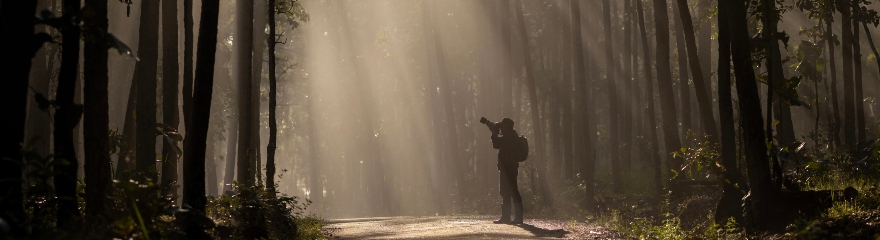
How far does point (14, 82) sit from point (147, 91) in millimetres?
7253

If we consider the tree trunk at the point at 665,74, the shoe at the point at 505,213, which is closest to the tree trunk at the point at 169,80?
the shoe at the point at 505,213

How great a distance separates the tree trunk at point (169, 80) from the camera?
46.7 ft

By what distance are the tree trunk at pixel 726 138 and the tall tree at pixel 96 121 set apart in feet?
22.9

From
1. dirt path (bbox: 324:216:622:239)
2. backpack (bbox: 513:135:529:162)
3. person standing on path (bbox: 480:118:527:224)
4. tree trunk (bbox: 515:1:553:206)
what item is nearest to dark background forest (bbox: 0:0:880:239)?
tree trunk (bbox: 515:1:553:206)

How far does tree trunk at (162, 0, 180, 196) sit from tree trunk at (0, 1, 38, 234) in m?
7.62

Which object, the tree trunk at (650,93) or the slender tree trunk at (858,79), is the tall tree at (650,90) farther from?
the slender tree trunk at (858,79)

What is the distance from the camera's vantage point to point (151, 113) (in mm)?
13344

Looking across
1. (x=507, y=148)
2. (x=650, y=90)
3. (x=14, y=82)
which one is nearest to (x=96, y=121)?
(x=14, y=82)

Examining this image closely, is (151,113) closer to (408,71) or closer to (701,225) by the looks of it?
(701,225)

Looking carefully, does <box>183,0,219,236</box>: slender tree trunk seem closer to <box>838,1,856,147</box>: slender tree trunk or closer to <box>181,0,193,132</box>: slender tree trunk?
<box>181,0,193,132</box>: slender tree trunk

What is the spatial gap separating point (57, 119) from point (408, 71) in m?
41.4

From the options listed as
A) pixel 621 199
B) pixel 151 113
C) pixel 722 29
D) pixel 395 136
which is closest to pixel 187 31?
pixel 151 113

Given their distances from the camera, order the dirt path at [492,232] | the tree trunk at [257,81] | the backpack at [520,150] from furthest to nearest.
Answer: the tree trunk at [257,81] < the backpack at [520,150] < the dirt path at [492,232]

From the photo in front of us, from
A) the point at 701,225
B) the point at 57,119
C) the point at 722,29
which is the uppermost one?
the point at 722,29
